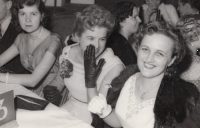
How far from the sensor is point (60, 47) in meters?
1.77

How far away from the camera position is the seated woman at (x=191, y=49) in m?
1.42

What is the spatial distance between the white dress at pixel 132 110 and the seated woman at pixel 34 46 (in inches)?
24.3

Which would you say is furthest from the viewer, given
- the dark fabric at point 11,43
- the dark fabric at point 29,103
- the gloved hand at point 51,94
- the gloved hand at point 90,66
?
the dark fabric at point 11,43

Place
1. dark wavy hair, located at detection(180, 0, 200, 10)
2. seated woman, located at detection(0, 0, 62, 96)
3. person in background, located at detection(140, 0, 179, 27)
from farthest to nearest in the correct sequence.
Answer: person in background, located at detection(140, 0, 179, 27) < dark wavy hair, located at detection(180, 0, 200, 10) < seated woman, located at detection(0, 0, 62, 96)

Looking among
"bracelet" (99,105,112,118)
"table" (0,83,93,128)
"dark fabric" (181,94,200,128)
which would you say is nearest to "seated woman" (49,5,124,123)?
"bracelet" (99,105,112,118)

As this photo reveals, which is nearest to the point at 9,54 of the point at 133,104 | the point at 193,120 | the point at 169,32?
the point at 133,104

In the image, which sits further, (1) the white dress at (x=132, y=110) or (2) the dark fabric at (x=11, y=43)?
(2) the dark fabric at (x=11, y=43)

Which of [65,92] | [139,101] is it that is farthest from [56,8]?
[139,101]

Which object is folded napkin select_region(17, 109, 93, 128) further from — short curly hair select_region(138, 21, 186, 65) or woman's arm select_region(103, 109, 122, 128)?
short curly hair select_region(138, 21, 186, 65)

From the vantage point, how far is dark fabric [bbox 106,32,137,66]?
1762 millimetres

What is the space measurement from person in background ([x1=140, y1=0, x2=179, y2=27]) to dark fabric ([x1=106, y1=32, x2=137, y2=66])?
3.40ft

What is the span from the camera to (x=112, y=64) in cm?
142

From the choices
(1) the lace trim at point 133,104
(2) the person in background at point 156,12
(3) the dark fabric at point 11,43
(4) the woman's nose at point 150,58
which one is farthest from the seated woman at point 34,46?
(2) the person in background at point 156,12

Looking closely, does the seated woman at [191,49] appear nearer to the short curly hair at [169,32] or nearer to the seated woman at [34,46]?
the short curly hair at [169,32]
